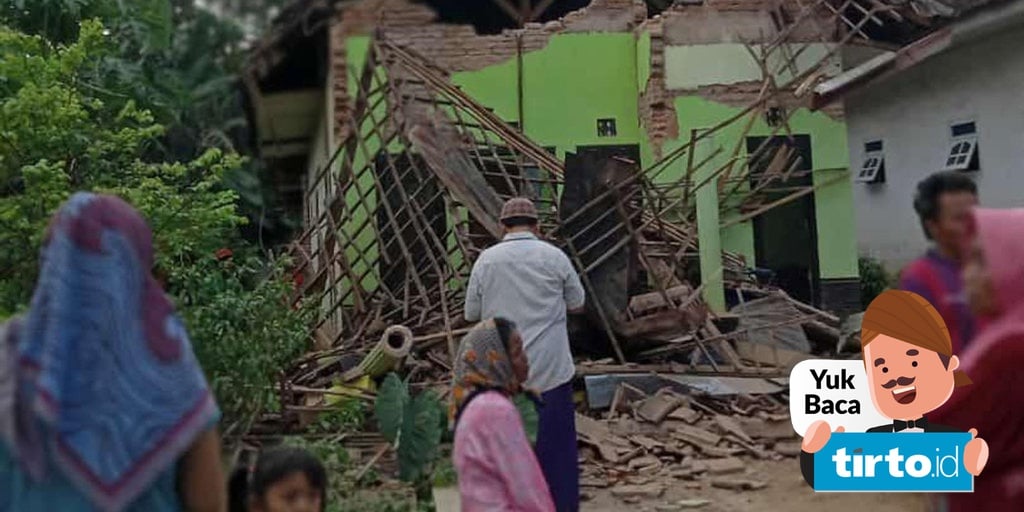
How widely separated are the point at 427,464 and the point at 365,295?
316 cm

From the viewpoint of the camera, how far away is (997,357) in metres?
2.07

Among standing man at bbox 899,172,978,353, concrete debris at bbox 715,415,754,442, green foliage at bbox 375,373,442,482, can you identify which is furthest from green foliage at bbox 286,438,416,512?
standing man at bbox 899,172,978,353

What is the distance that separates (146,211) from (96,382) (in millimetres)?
4253

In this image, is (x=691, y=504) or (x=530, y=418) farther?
(x=691, y=504)

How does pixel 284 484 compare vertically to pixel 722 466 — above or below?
above

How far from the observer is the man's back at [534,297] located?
430cm

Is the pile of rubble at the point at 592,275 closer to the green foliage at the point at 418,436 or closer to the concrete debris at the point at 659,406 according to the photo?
the concrete debris at the point at 659,406

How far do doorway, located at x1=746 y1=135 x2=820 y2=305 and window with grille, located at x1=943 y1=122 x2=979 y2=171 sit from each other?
184 centimetres

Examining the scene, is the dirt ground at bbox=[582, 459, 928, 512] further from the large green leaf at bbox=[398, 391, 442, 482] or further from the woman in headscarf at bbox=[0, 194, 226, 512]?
the woman in headscarf at bbox=[0, 194, 226, 512]

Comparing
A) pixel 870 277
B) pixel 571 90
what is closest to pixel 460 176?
pixel 571 90

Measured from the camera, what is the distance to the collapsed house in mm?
6707

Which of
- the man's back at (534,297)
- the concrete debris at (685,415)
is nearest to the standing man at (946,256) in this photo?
the man's back at (534,297)

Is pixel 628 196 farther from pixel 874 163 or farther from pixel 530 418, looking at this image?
pixel 530 418

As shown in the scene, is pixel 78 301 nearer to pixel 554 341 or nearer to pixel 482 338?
pixel 482 338
